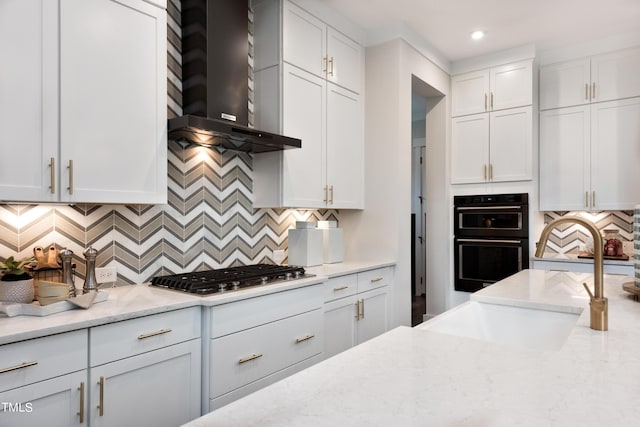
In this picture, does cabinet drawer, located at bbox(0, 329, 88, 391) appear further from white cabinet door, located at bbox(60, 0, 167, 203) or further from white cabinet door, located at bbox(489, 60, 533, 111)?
white cabinet door, located at bbox(489, 60, 533, 111)

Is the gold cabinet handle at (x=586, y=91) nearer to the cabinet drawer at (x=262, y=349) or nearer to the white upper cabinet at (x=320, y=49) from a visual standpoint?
the white upper cabinet at (x=320, y=49)

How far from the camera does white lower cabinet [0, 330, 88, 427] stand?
1320 millimetres

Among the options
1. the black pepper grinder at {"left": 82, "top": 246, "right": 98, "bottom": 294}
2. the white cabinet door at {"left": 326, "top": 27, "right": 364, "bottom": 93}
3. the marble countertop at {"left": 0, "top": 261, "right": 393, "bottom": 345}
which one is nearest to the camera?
the marble countertop at {"left": 0, "top": 261, "right": 393, "bottom": 345}

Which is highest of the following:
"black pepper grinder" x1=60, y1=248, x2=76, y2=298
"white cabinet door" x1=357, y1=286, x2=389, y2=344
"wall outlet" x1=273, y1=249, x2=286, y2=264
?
"black pepper grinder" x1=60, y1=248, x2=76, y2=298

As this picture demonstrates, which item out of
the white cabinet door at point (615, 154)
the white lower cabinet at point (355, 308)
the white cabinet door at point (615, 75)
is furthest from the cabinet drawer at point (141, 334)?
the white cabinet door at point (615, 75)

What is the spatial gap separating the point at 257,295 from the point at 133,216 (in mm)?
834

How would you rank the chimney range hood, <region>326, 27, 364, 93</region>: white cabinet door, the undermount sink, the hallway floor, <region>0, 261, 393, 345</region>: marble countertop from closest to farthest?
<region>0, 261, 393, 345</region>: marble countertop < the undermount sink < the chimney range hood < <region>326, 27, 364, 93</region>: white cabinet door < the hallway floor

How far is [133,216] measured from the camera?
7.43ft

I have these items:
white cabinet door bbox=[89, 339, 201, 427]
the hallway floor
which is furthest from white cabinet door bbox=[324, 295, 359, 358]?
the hallway floor

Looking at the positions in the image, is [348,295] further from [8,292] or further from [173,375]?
[8,292]

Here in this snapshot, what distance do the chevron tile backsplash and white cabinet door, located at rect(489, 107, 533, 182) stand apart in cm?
231

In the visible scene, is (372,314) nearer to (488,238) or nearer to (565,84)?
(488,238)

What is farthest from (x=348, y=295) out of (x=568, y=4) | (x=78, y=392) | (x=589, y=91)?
(x=589, y=91)

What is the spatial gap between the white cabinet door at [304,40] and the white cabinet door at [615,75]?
266 centimetres
